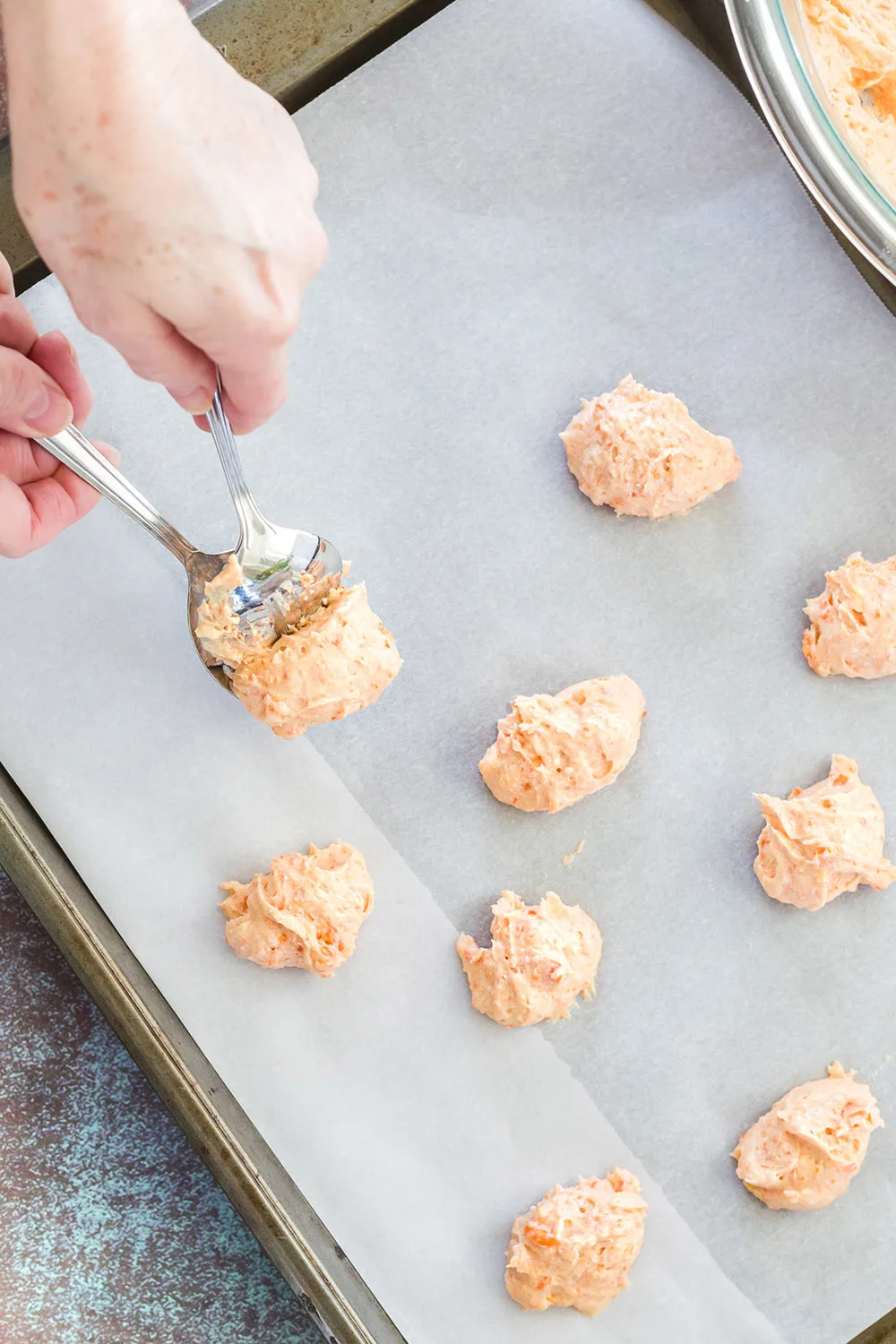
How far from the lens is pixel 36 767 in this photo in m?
1.36

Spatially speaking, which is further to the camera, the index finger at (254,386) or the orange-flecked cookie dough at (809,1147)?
the orange-flecked cookie dough at (809,1147)

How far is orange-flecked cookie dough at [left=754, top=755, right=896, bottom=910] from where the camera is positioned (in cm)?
132

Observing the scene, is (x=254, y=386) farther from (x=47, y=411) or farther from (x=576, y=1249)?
(x=576, y=1249)

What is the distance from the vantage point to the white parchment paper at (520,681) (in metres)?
1.32

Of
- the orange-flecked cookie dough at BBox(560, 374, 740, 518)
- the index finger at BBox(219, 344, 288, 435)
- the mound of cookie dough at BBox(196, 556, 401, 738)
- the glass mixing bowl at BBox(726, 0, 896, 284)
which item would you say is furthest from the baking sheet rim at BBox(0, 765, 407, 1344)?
the glass mixing bowl at BBox(726, 0, 896, 284)

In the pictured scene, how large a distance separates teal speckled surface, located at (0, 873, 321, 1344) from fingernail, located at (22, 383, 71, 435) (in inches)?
27.2

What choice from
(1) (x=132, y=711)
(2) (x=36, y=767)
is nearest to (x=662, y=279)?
(1) (x=132, y=711)

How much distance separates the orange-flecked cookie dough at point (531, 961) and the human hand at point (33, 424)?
2.20ft

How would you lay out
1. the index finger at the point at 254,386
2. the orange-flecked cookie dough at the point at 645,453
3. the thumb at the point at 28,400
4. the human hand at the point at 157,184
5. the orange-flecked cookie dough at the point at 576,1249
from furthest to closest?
the orange-flecked cookie dough at the point at 645,453 < the orange-flecked cookie dough at the point at 576,1249 < the thumb at the point at 28,400 < the index finger at the point at 254,386 < the human hand at the point at 157,184

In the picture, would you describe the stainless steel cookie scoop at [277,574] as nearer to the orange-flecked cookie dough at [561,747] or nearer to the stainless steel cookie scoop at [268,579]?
the stainless steel cookie scoop at [268,579]

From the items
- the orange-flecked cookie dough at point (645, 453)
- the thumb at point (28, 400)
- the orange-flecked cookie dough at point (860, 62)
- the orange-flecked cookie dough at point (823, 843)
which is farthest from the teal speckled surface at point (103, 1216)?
the orange-flecked cookie dough at point (860, 62)

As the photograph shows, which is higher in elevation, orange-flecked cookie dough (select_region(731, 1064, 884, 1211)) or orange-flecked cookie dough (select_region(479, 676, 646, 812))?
orange-flecked cookie dough (select_region(479, 676, 646, 812))

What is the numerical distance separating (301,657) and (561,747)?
12.6 inches

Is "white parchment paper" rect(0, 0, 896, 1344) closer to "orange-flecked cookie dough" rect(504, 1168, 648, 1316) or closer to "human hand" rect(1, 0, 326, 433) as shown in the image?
"orange-flecked cookie dough" rect(504, 1168, 648, 1316)
